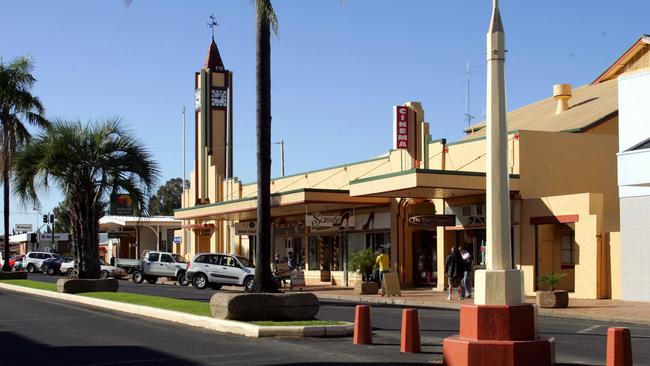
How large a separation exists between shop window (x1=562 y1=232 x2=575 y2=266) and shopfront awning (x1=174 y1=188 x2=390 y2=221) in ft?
28.3

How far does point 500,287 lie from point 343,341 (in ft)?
15.4

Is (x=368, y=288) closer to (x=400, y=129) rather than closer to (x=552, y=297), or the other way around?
(x=400, y=129)

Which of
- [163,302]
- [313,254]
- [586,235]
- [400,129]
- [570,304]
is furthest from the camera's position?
[313,254]

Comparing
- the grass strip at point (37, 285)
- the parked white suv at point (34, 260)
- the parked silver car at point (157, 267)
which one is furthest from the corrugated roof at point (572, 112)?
the parked white suv at point (34, 260)

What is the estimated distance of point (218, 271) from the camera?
36.6 metres

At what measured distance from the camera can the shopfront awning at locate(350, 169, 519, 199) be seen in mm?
27469

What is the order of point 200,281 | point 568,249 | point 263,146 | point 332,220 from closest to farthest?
point 263,146 < point 568,249 < point 200,281 < point 332,220

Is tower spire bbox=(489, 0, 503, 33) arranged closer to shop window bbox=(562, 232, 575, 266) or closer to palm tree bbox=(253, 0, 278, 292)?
palm tree bbox=(253, 0, 278, 292)

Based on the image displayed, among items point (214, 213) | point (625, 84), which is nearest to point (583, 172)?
point (625, 84)

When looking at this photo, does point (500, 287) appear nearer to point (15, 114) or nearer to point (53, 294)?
point (53, 294)

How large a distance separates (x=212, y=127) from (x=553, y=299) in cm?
3220

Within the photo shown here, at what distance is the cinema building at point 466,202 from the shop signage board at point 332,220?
2.4 inches

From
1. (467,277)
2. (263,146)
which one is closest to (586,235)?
(467,277)

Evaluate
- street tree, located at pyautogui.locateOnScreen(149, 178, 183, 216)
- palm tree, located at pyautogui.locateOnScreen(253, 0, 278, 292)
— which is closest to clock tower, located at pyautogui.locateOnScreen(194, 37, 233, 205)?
palm tree, located at pyautogui.locateOnScreen(253, 0, 278, 292)
